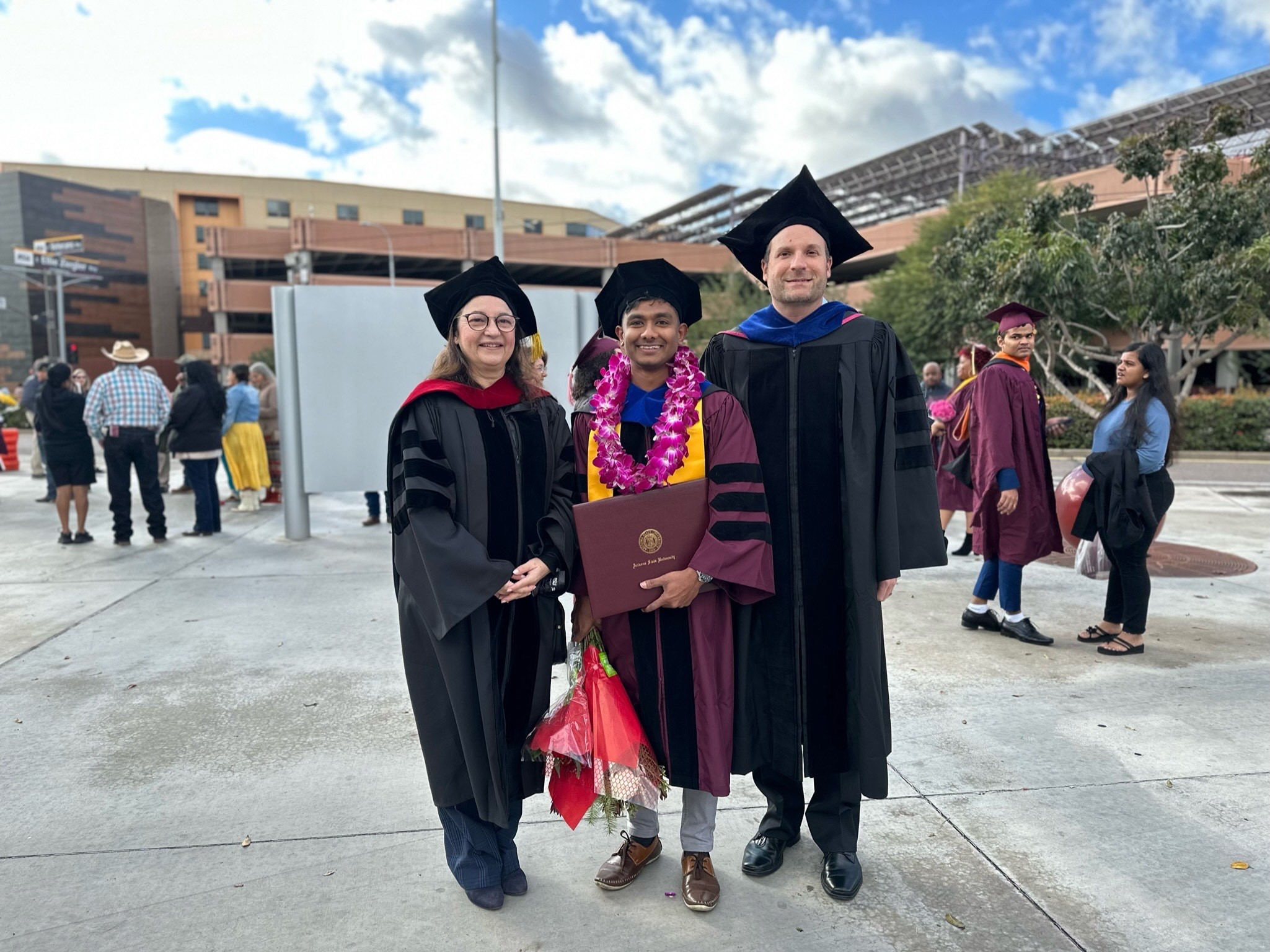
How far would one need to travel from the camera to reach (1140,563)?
4469mm

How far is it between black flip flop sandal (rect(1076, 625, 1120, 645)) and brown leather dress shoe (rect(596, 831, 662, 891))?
10.7ft

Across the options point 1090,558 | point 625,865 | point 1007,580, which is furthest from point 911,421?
point 1090,558

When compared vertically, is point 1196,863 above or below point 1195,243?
below

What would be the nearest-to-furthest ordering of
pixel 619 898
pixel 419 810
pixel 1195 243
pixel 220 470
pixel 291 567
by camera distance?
pixel 619 898 < pixel 419 810 < pixel 291 567 < pixel 1195 243 < pixel 220 470

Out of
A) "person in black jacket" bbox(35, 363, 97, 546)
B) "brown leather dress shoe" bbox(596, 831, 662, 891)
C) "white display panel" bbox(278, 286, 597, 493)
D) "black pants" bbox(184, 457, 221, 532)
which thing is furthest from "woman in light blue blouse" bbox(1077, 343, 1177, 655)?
"person in black jacket" bbox(35, 363, 97, 546)

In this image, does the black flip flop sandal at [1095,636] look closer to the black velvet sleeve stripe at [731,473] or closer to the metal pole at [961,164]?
the black velvet sleeve stripe at [731,473]

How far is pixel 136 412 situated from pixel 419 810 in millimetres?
6312

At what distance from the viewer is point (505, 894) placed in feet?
8.08

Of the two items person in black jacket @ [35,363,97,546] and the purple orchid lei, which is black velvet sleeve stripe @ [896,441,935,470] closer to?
the purple orchid lei

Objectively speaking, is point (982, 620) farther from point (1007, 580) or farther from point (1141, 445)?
point (1141, 445)

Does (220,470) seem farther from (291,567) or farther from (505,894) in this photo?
(505,894)

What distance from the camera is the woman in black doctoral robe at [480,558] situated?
2.27 meters

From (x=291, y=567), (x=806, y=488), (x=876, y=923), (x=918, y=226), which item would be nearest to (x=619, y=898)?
(x=876, y=923)

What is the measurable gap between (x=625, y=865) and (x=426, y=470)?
1331mm
